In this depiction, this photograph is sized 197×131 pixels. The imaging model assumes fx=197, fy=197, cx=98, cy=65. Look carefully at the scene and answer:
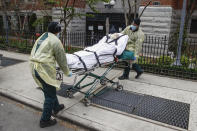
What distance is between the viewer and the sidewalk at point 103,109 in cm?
393

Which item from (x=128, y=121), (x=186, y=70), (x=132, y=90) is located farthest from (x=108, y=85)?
(x=186, y=70)

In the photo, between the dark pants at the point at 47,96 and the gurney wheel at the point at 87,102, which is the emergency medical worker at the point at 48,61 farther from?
the gurney wheel at the point at 87,102

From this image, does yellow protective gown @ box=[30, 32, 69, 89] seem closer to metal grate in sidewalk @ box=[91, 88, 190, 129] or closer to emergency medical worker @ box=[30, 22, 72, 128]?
emergency medical worker @ box=[30, 22, 72, 128]

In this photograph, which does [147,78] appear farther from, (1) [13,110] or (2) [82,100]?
(1) [13,110]

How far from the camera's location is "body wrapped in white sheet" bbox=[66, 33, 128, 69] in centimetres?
418

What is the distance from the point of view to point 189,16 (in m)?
12.7

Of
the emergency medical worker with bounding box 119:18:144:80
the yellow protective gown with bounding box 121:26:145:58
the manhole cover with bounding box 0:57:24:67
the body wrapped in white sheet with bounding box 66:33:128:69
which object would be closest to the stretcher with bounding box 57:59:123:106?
the body wrapped in white sheet with bounding box 66:33:128:69

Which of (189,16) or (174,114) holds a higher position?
(189,16)

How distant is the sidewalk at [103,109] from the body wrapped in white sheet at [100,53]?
1069mm

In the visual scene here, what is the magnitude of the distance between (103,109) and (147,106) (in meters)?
1.08

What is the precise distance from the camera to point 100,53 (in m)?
4.55

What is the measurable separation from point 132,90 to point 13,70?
4614 mm

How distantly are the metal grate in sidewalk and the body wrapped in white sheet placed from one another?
41.0 inches

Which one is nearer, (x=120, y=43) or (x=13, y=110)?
(x=13, y=110)
